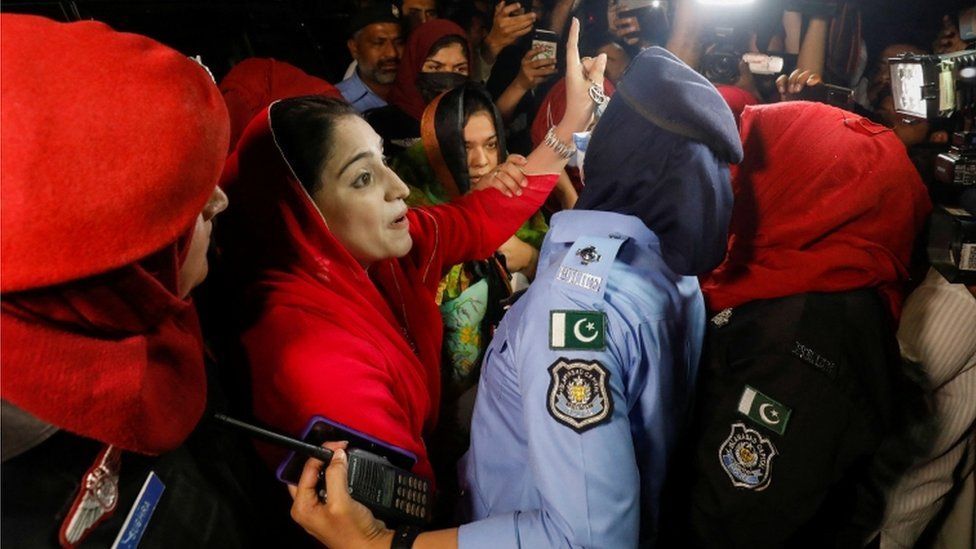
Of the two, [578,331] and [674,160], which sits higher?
[674,160]

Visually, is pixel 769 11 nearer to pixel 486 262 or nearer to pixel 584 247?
pixel 486 262

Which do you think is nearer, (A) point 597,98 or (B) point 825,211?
(B) point 825,211

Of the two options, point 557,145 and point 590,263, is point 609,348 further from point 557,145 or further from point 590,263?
point 557,145

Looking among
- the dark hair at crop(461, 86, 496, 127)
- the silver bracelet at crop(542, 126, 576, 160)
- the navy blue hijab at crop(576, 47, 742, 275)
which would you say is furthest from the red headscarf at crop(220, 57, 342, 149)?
the navy blue hijab at crop(576, 47, 742, 275)

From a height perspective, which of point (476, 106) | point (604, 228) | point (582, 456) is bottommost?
point (476, 106)

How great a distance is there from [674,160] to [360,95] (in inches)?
115

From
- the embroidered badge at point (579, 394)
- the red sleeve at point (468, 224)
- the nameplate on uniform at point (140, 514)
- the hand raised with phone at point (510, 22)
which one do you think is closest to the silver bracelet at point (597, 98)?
the red sleeve at point (468, 224)

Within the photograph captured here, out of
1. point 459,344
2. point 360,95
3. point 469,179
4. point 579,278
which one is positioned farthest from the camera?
point 360,95

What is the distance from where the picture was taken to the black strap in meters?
1.09

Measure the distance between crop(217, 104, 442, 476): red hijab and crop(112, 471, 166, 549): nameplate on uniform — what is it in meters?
0.34

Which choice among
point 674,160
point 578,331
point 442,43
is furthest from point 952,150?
point 442,43

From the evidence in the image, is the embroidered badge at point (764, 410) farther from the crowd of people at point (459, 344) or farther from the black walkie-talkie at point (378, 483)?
the black walkie-talkie at point (378, 483)

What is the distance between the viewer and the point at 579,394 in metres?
0.98

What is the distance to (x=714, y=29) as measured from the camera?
11.4 feet
